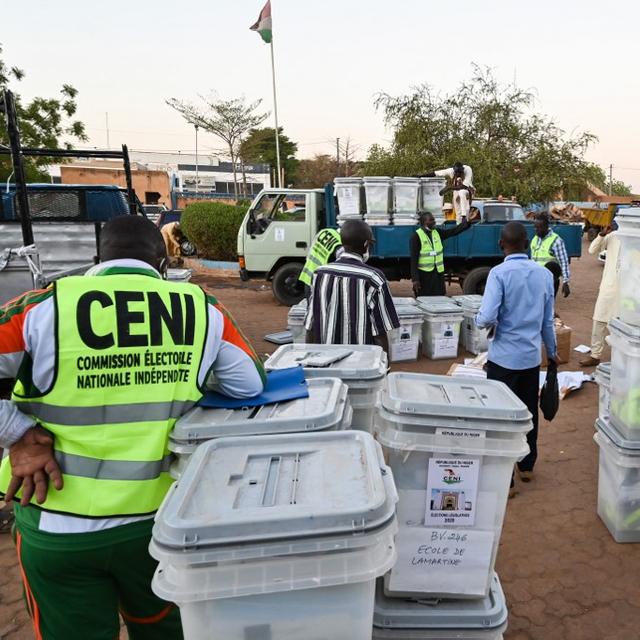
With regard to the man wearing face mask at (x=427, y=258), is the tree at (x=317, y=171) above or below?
above

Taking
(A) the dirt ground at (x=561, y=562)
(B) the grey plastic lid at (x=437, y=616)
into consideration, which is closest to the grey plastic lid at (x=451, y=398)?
(B) the grey plastic lid at (x=437, y=616)

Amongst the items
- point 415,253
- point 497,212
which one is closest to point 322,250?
point 415,253

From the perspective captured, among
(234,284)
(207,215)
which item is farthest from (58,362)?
(207,215)

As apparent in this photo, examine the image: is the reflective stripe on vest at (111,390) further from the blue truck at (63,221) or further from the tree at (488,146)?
the tree at (488,146)

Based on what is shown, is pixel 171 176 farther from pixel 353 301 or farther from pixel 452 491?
pixel 452 491

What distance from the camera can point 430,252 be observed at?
6.82 m

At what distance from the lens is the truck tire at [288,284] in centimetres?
978

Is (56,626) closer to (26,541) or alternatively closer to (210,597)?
(26,541)

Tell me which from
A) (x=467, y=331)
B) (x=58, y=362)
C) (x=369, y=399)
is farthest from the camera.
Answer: (x=467, y=331)

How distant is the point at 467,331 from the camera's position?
6.86 meters

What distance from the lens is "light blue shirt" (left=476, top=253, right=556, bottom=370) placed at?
3314 mm

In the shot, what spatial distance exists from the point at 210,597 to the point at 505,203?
10.5 metres

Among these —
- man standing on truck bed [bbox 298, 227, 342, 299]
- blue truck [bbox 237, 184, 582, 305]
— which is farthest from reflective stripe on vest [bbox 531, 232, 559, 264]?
man standing on truck bed [bbox 298, 227, 342, 299]

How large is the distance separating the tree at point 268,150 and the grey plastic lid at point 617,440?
28611 mm
